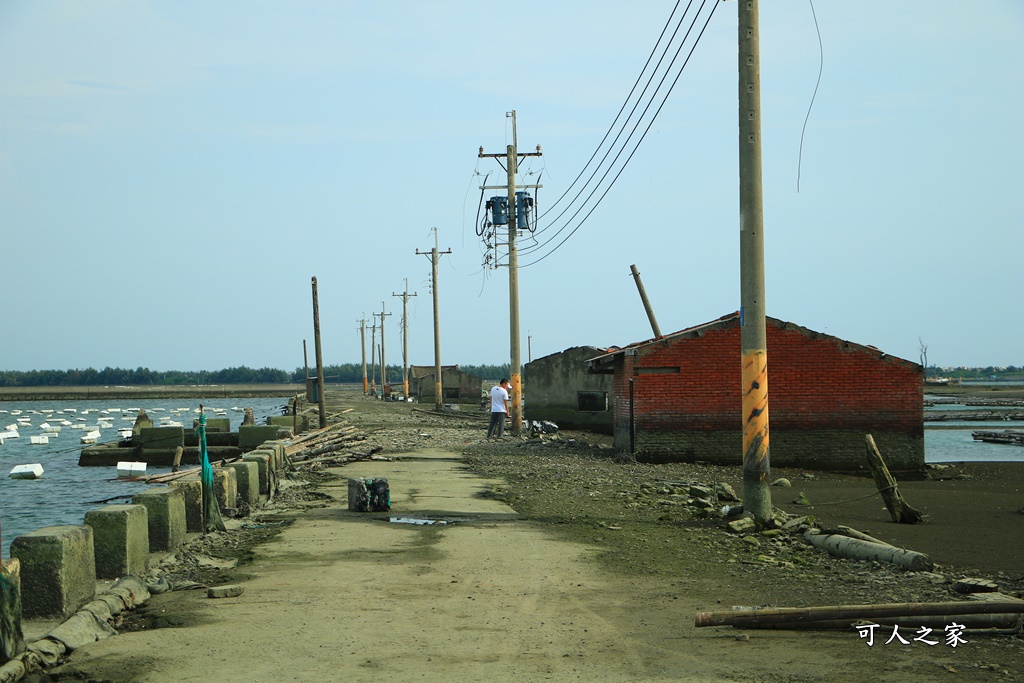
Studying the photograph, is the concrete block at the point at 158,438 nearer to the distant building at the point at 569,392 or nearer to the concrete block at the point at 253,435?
the concrete block at the point at 253,435

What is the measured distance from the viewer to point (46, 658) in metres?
6.46

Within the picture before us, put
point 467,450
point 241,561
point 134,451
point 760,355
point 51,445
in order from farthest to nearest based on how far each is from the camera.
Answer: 1. point 51,445
2. point 134,451
3. point 467,450
4. point 760,355
5. point 241,561

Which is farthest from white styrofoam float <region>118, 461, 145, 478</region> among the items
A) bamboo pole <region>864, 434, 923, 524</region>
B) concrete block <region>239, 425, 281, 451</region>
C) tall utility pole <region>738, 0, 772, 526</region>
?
bamboo pole <region>864, 434, 923, 524</region>

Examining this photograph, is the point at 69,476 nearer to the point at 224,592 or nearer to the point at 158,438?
the point at 158,438

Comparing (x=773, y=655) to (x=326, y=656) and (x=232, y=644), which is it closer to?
(x=326, y=656)

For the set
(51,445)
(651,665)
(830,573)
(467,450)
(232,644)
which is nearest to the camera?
(651,665)

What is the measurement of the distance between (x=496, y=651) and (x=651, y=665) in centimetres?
105

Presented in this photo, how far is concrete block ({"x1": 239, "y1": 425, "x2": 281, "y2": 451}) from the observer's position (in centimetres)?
3709

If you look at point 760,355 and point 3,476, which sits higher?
point 760,355

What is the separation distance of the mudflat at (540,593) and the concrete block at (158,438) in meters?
24.8

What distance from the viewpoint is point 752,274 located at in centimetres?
1220

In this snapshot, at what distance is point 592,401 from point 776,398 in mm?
16149

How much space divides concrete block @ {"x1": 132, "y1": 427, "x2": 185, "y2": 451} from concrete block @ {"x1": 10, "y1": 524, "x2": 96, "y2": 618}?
107 feet

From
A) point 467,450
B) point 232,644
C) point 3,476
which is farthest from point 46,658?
point 3,476
